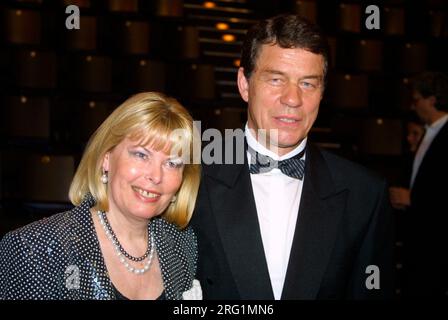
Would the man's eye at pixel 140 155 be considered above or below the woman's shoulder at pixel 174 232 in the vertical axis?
above

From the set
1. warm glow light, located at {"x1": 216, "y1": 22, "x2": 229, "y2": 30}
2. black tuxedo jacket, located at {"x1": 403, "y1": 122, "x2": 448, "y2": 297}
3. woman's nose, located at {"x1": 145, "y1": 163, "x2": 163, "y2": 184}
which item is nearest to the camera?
woman's nose, located at {"x1": 145, "y1": 163, "x2": 163, "y2": 184}

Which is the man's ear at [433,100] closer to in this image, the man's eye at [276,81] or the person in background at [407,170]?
the person in background at [407,170]

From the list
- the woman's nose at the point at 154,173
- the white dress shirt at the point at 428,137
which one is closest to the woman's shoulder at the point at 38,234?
the woman's nose at the point at 154,173

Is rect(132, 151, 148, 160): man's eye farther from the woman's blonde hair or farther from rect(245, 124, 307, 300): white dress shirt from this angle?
rect(245, 124, 307, 300): white dress shirt

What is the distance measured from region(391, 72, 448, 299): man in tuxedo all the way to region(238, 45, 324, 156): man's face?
1827mm

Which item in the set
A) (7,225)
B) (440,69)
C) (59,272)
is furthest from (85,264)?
(440,69)

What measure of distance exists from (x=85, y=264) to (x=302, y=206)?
62cm

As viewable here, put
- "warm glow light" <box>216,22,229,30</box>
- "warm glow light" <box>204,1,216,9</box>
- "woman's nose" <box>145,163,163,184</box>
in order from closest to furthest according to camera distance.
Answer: "woman's nose" <box>145,163,163,184</box> → "warm glow light" <box>216,22,229,30</box> → "warm glow light" <box>204,1,216,9</box>

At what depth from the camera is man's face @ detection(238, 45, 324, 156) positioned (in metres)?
1.84

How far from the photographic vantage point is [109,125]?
5.99ft

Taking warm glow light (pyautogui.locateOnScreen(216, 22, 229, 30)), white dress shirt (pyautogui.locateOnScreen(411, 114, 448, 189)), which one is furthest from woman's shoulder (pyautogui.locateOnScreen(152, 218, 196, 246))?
warm glow light (pyautogui.locateOnScreen(216, 22, 229, 30))

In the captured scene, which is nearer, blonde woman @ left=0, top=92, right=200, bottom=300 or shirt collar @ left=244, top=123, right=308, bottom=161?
blonde woman @ left=0, top=92, right=200, bottom=300

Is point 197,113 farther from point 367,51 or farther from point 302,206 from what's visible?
point 302,206

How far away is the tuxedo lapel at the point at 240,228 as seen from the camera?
1769 millimetres
